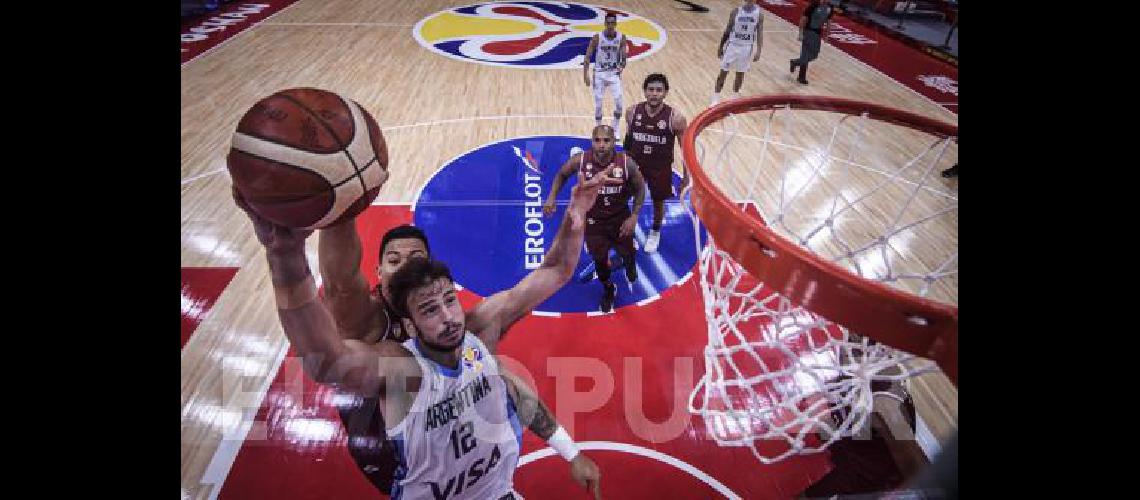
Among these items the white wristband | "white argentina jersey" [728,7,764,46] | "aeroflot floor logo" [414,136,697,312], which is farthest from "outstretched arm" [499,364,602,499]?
"white argentina jersey" [728,7,764,46]

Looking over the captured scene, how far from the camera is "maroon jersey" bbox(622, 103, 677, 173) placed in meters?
4.75

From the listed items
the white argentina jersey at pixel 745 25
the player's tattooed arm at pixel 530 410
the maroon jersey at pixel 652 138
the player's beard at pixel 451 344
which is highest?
the white argentina jersey at pixel 745 25

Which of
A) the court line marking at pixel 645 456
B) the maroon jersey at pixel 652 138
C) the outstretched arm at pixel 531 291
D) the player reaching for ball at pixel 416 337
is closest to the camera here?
the player reaching for ball at pixel 416 337

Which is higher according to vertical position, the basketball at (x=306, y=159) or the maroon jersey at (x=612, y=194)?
the basketball at (x=306, y=159)

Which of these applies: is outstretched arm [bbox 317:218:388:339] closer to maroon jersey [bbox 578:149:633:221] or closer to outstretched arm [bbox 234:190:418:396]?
outstretched arm [bbox 234:190:418:396]

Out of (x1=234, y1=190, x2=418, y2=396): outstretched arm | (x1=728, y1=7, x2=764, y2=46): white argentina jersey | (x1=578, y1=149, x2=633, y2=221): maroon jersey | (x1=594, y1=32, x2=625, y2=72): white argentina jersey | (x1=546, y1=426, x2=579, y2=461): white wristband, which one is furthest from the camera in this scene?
(x1=728, y1=7, x2=764, y2=46): white argentina jersey

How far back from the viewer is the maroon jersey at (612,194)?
4.16m

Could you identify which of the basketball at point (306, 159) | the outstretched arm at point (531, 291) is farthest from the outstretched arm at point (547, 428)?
the basketball at point (306, 159)

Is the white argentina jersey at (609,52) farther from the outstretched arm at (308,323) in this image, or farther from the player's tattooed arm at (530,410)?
the outstretched arm at (308,323)

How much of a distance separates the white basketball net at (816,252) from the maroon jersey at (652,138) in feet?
1.57

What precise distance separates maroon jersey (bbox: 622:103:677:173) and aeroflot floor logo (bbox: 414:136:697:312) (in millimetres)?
637

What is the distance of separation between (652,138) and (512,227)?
5.11 feet

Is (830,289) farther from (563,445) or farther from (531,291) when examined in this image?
(563,445)
